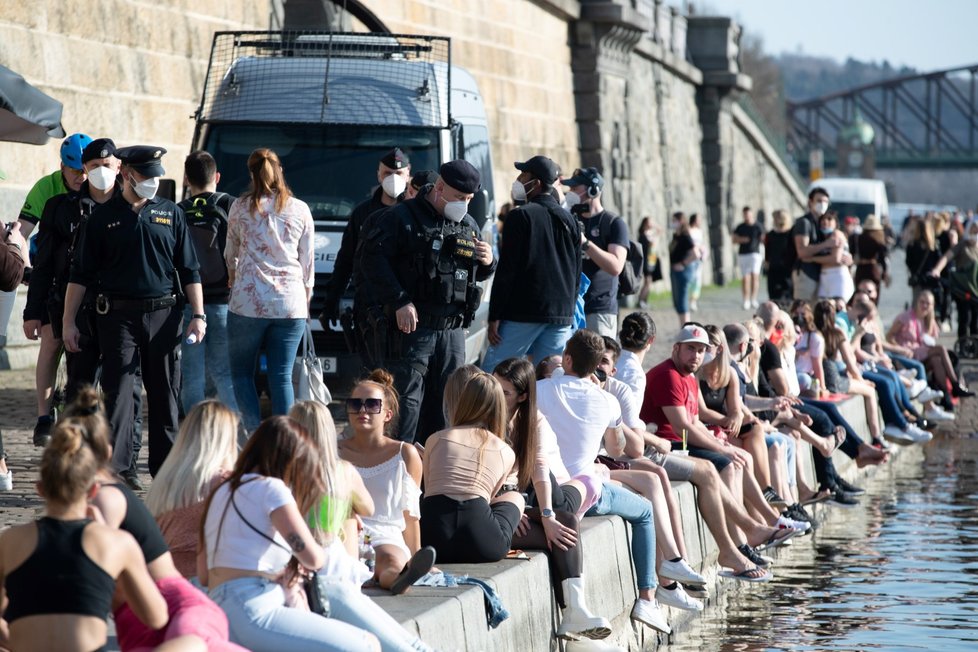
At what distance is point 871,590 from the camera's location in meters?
10.0

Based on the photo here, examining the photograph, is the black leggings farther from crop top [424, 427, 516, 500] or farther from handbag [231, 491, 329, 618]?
handbag [231, 491, 329, 618]

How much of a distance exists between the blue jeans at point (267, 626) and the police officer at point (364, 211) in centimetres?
416

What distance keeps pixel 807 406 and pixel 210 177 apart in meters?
5.25

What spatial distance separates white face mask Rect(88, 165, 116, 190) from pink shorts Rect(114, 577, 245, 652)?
3892 millimetres

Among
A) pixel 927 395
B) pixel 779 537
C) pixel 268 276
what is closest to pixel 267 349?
pixel 268 276

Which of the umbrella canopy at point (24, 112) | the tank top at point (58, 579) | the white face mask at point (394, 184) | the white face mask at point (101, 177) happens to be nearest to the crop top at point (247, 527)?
the tank top at point (58, 579)

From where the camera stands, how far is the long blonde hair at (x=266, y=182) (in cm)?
854

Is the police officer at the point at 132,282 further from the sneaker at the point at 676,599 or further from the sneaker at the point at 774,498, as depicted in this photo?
the sneaker at the point at 774,498

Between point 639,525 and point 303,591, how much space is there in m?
3.23

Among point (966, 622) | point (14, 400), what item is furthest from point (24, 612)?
point (14, 400)

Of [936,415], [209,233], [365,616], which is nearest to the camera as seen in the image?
[365,616]

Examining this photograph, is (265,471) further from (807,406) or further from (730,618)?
(807,406)

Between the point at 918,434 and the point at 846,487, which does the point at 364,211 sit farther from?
the point at 918,434

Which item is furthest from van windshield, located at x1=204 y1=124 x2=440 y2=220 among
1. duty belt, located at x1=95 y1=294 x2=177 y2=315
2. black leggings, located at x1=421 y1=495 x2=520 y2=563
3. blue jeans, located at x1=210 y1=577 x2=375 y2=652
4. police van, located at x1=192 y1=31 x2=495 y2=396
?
blue jeans, located at x1=210 y1=577 x2=375 y2=652
